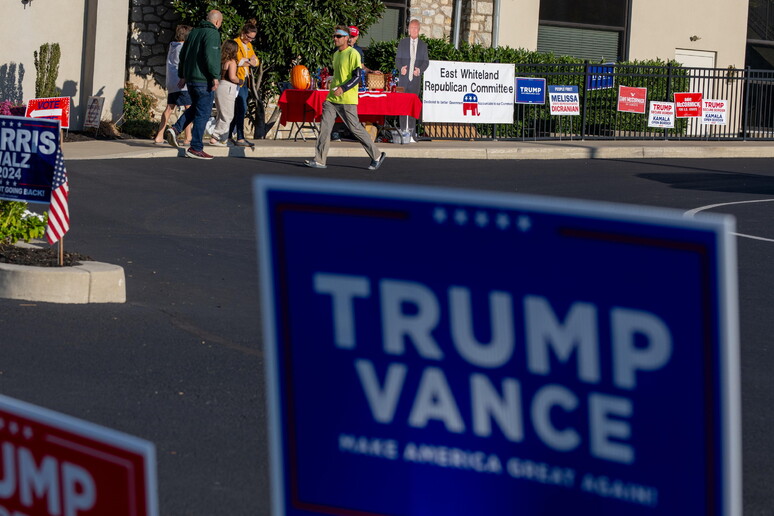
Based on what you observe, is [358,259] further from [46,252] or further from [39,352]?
[46,252]

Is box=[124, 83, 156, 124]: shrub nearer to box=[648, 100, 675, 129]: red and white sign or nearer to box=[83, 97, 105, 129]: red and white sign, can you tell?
box=[83, 97, 105, 129]: red and white sign

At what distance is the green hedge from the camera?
74.6 feet

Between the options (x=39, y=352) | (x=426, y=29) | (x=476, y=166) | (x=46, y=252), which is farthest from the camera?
(x=426, y=29)

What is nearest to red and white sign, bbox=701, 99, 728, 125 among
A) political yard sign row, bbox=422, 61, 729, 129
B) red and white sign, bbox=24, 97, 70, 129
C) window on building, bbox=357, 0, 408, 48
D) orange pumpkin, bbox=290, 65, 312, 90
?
political yard sign row, bbox=422, 61, 729, 129

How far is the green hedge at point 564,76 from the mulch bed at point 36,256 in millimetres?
14584

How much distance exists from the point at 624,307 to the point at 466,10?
24.2m

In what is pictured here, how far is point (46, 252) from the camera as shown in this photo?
8578mm

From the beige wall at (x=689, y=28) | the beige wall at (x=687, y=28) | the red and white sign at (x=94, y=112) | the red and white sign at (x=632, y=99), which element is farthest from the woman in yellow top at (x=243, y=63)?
the beige wall at (x=689, y=28)

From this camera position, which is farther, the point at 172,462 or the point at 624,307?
the point at 172,462

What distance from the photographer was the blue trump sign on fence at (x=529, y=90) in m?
22.1

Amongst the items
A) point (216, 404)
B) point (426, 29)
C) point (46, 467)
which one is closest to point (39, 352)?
point (216, 404)

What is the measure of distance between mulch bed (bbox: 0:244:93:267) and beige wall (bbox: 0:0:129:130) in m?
11.5

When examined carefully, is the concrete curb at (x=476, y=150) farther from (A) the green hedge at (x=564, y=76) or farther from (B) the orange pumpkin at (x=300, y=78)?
(B) the orange pumpkin at (x=300, y=78)

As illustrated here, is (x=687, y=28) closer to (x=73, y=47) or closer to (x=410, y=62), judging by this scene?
(x=410, y=62)
